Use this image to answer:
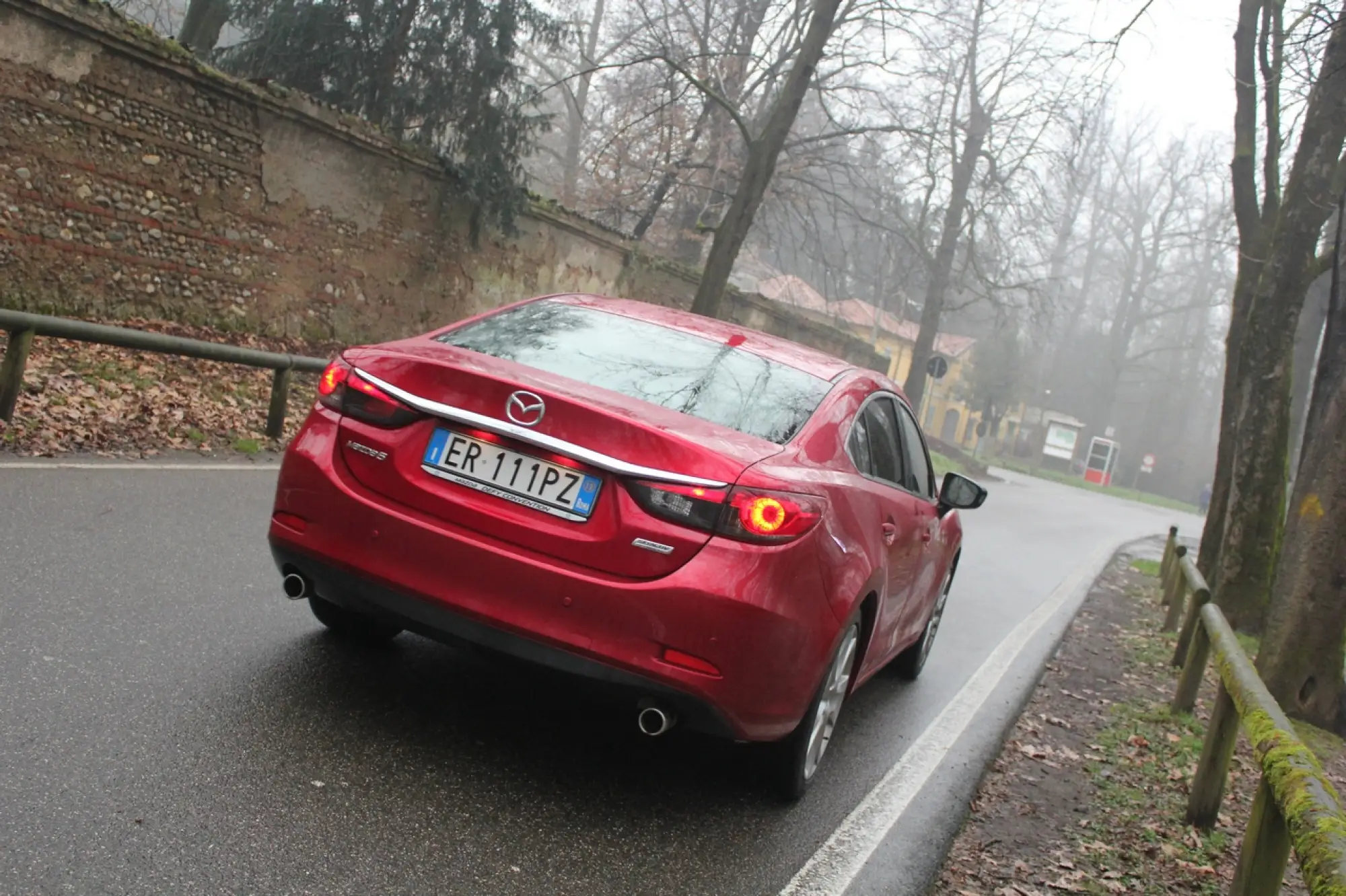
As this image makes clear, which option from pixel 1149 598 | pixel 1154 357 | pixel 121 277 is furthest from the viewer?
pixel 1154 357

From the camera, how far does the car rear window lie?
4352 millimetres

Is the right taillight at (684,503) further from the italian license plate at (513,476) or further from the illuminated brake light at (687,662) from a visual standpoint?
the illuminated brake light at (687,662)

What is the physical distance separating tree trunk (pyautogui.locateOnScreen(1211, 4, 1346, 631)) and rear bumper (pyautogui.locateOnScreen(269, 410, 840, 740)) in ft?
28.0

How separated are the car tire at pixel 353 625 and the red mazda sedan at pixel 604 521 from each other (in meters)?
0.85

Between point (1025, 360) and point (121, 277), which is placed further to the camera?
point (1025, 360)

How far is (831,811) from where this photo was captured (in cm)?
462

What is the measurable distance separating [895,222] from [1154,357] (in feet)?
209

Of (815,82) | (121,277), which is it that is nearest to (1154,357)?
(815,82)

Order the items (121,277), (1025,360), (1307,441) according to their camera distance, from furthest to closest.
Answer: (1025,360) → (121,277) → (1307,441)

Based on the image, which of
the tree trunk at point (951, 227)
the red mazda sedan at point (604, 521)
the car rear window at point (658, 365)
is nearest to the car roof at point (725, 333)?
the car rear window at point (658, 365)

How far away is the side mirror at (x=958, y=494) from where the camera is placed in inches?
244

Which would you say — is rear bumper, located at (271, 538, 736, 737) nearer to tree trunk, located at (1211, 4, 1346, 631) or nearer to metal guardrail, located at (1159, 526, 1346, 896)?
metal guardrail, located at (1159, 526, 1346, 896)

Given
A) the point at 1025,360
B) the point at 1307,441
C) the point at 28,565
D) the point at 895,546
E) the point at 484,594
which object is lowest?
the point at 28,565

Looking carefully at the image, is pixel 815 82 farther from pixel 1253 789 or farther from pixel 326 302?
pixel 1253 789
